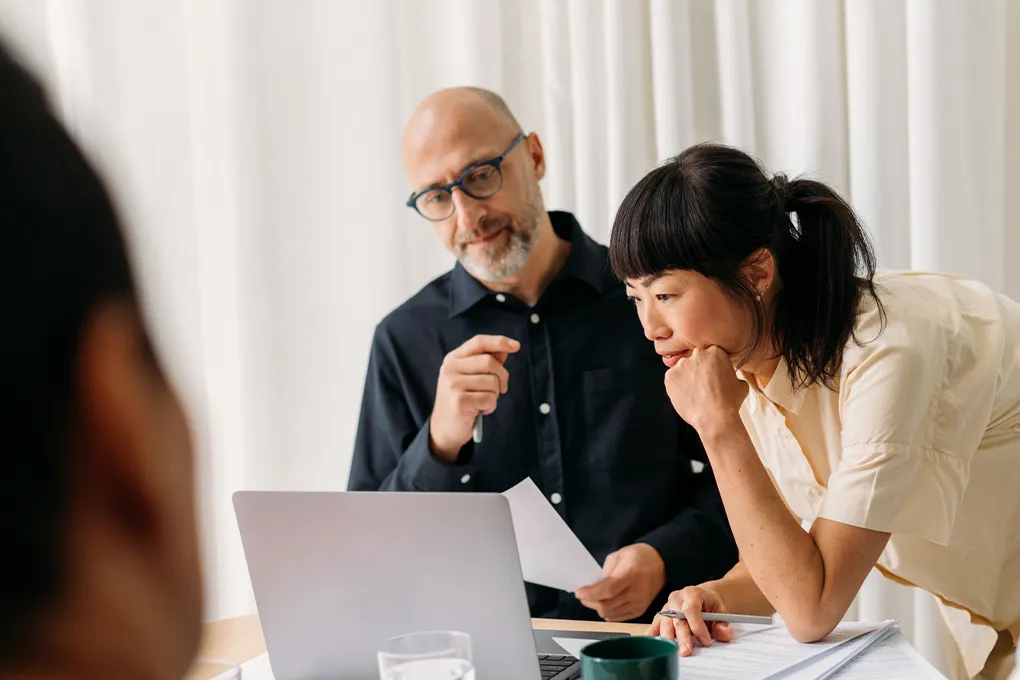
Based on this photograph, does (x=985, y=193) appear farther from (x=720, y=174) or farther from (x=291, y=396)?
(x=291, y=396)

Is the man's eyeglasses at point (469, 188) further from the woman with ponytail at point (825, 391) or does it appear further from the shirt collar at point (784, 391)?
the shirt collar at point (784, 391)

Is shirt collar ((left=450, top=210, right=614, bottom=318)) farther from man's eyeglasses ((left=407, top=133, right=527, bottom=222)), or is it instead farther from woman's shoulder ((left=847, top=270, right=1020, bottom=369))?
woman's shoulder ((left=847, top=270, right=1020, bottom=369))

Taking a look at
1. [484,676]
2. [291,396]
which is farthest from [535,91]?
[484,676]

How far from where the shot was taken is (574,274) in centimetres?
188

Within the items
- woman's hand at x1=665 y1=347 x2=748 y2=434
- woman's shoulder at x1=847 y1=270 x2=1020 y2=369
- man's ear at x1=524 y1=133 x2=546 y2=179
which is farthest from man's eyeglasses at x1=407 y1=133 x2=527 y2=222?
woman's shoulder at x1=847 y1=270 x2=1020 y2=369

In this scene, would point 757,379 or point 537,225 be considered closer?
point 757,379

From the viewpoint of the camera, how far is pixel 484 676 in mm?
1060

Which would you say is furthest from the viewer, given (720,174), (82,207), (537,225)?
(537,225)

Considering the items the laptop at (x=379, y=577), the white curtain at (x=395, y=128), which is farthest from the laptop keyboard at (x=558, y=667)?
the white curtain at (x=395, y=128)

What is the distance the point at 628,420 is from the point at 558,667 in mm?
763

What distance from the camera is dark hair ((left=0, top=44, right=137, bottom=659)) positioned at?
1.03 ft

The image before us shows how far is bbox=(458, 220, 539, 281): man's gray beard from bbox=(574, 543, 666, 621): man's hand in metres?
0.57

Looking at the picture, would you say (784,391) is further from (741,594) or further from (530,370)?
(530,370)

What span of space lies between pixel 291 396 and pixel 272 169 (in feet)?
1.74
